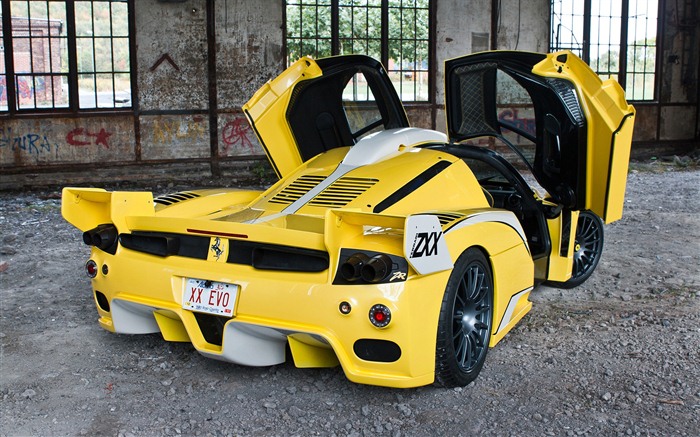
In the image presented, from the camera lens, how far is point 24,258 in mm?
6539

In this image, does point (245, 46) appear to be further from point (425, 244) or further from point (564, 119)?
point (425, 244)

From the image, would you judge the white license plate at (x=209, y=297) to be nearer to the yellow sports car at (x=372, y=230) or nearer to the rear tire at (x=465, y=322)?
the yellow sports car at (x=372, y=230)

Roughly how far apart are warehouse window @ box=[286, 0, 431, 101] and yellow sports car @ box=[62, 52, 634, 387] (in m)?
7.40

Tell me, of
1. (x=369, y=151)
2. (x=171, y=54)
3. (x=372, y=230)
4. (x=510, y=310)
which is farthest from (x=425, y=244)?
(x=171, y=54)

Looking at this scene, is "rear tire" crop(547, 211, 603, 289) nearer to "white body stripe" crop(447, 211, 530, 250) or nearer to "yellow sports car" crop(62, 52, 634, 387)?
"yellow sports car" crop(62, 52, 634, 387)

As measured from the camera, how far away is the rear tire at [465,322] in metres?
3.41

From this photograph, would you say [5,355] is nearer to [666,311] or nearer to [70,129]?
[666,311]

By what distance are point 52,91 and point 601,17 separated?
10.7 metres

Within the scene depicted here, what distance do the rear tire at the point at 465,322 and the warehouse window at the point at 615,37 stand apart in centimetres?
1217

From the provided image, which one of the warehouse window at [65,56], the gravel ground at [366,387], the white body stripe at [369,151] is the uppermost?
the warehouse window at [65,56]

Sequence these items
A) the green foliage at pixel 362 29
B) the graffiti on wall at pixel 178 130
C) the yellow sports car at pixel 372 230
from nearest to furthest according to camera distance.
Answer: the yellow sports car at pixel 372 230, the graffiti on wall at pixel 178 130, the green foliage at pixel 362 29

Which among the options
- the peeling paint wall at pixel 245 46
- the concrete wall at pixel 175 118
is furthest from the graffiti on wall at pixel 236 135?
the peeling paint wall at pixel 245 46

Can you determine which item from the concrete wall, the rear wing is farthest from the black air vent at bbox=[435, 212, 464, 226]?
the concrete wall

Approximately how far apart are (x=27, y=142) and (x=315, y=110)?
7.46 metres
